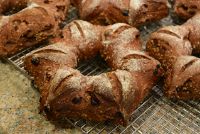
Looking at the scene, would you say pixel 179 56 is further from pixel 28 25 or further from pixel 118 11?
pixel 28 25

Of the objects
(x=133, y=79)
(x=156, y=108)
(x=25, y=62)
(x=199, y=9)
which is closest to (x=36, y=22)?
(x=25, y=62)

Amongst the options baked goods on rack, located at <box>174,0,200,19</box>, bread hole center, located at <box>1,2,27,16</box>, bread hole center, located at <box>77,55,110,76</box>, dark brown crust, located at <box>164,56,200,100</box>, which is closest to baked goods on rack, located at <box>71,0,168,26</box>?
baked goods on rack, located at <box>174,0,200,19</box>

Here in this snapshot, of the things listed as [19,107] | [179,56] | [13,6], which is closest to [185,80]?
[179,56]

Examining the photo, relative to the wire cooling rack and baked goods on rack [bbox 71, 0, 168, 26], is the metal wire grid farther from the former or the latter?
baked goods on rack [bbox 71, 0, 168, 26]

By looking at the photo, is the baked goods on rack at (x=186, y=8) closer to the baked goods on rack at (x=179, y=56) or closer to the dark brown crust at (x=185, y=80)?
the baked goods on rack at (x=179, y=56)

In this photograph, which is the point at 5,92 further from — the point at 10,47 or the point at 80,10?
the point at 80,10
